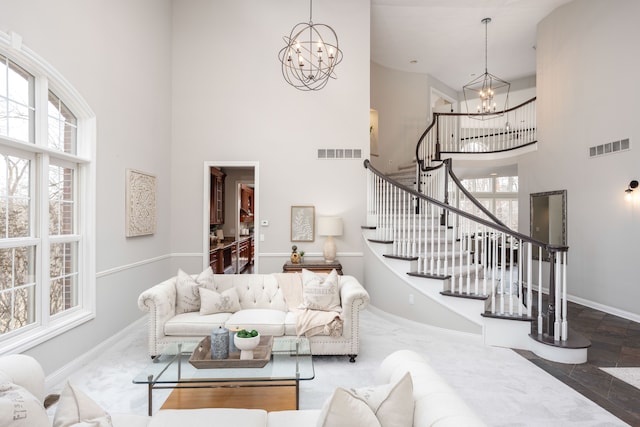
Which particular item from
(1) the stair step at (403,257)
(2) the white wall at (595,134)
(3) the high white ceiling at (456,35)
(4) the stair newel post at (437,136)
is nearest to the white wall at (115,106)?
(1) the stair step at (403,257)

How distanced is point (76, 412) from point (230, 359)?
4.03 feet

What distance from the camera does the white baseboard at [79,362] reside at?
9.70 ft

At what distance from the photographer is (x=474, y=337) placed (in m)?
3.93

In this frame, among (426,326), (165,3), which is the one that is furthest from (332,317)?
(165,3)

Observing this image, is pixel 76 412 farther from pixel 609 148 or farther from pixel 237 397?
pixel 609 148

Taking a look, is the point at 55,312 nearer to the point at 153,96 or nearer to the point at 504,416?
the point at 153,96

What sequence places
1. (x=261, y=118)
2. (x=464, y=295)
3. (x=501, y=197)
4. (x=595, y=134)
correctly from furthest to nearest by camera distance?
(x=501, y=197)
(x=261, y=118)
(x=595, y=134)
(x=464, y=295)

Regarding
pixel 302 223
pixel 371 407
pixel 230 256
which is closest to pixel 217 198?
pixel 230 256

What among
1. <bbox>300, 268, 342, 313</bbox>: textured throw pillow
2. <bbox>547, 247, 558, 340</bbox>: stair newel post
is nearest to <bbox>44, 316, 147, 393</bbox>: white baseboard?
<bbox>300, 268, 342, 313</bbox>: textured throw pillow

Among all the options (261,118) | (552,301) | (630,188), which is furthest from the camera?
(261,118)

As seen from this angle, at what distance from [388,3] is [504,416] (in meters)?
6.37

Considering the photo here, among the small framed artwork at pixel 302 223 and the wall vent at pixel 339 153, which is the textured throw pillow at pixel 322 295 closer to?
the small framed artwork at pixel 302 223

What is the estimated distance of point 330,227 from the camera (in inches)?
210

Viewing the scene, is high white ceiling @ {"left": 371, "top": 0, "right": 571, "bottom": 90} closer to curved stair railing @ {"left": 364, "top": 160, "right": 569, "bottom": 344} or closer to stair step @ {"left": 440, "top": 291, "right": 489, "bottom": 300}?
curved stair railing @ {"left": 364, "top": 160, "right": 569, "bottom": 344}
